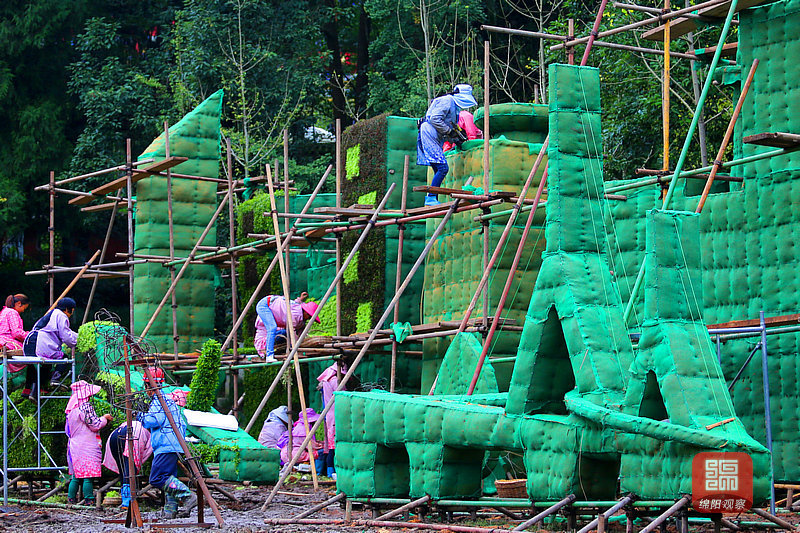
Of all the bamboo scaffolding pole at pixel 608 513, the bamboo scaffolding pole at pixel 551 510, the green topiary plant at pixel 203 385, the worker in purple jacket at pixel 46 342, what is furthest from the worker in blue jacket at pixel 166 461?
the bamboo scaffolding pole at pixel 608 513

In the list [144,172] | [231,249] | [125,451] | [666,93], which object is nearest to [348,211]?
[231,249]

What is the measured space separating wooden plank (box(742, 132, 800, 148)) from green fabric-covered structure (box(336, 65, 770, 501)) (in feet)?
6.40

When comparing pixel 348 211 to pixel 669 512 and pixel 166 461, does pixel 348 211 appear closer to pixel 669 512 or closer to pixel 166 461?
pixel 166 461

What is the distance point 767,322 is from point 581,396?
3.92m

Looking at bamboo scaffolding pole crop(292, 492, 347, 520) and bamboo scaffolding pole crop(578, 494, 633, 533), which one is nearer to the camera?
bamboo scaffolding pole crop(578, 494, 633, 533)

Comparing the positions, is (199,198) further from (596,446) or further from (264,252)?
(596,446)

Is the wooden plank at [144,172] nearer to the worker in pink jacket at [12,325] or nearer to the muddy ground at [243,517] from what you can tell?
the worker in pink jacket at [12,325]

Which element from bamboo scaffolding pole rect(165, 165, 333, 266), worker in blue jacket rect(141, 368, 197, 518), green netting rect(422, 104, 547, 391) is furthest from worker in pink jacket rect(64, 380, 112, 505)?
bamboo scaffolding pole rect(165, 165, 333, 266)

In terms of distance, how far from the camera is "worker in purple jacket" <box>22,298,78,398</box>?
16484mm

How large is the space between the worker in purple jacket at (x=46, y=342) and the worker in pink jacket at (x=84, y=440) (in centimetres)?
169

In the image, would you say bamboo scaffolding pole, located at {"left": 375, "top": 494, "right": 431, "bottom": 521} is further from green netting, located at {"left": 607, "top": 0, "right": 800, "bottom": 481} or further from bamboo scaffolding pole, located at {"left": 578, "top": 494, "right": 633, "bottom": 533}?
green netting, located at {"left": 607, "top": 0, "right": 800, "bottom": 481}

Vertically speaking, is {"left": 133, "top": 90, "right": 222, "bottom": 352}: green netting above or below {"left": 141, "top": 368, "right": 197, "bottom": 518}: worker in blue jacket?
above

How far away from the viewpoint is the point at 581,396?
10797mm

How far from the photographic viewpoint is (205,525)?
12867mm
